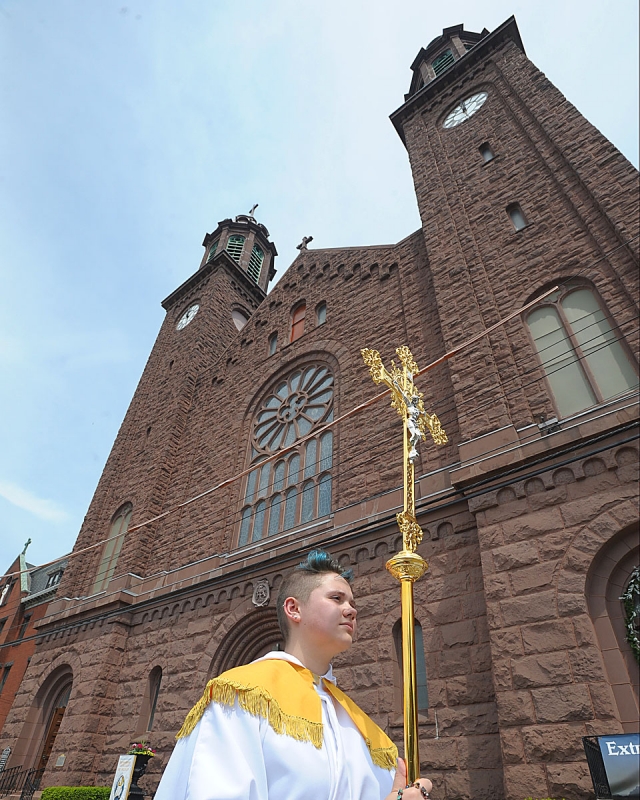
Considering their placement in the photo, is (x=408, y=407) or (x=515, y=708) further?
(x=515, y=708)

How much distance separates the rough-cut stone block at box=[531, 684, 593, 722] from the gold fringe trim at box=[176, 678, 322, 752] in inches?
154

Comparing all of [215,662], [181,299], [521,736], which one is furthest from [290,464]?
[181,299]

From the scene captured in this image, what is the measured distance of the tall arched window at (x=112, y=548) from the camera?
14.6 meters

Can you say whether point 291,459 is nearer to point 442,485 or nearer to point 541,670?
point 442,485

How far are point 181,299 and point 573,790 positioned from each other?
2218 centimetres

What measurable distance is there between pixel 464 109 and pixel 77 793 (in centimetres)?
1811

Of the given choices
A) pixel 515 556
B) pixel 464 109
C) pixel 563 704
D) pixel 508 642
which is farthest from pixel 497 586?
pixel 464 109

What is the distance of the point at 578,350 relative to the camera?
8.21m

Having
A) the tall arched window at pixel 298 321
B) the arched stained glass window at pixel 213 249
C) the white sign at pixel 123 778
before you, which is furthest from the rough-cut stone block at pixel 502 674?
the arched stained glass window at pixel 213 249

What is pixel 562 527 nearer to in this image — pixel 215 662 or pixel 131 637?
pixel 215 662

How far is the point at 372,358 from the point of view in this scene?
18.3 feet

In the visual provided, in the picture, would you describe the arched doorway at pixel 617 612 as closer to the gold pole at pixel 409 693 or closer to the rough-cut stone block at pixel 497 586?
the rough-cut stone block at pixel 497 586

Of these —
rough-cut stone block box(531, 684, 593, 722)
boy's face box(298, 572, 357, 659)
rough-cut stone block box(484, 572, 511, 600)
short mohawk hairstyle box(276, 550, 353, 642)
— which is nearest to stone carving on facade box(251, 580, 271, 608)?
rough-cut stone block box(484, 572, 511, 600)

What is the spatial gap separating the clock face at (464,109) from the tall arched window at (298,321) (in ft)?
21.1
